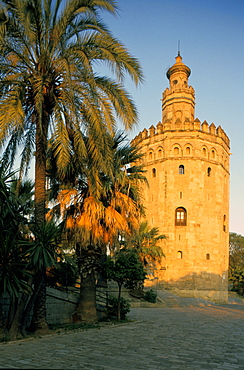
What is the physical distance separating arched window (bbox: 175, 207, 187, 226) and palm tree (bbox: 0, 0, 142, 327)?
82.2 feet

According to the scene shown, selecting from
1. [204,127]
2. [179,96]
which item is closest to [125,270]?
[204,127]

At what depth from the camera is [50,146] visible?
12.7m

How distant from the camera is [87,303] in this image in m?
13.6

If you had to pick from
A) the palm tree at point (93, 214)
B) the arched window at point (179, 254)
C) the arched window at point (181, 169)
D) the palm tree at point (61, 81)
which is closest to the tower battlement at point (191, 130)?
the arched window at point (181, 169)

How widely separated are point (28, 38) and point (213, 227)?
29213 millimetres

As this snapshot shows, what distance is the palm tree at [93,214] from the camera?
1341 cm

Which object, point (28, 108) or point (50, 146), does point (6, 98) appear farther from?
point (50, 146)

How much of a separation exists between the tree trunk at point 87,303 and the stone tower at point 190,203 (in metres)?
22.1

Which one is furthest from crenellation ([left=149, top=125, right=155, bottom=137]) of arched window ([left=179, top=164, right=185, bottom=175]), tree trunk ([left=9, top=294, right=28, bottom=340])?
tree trunk ([left=9, top=294, right=28, bottom=340])

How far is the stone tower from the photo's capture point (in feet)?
114

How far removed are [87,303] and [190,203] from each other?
77.4 ft

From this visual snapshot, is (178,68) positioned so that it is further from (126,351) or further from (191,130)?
(126,351)

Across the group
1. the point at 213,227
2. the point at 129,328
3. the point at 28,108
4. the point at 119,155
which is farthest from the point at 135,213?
the point at 213,227

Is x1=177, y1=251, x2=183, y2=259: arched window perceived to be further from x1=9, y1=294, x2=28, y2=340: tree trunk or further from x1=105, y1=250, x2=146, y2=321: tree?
x1=9, y1=294, x2=28, y2=340: tree trunk
